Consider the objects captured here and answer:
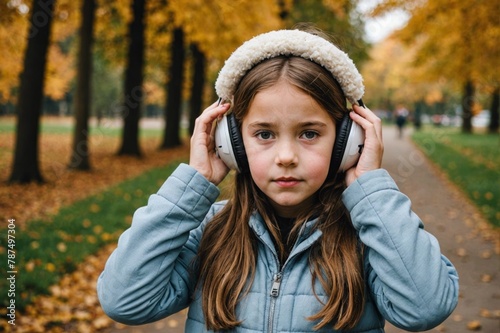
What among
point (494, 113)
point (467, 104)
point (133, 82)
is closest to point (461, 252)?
point (133, 82)

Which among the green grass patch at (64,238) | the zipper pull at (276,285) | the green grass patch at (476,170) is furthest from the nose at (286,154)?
the green grass patch at (476,170)

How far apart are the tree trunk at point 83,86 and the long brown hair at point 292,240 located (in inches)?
445

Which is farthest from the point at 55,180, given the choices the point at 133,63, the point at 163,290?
the point at 163,290

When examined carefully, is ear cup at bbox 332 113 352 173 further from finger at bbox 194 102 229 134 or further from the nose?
finger at bbox 194 102 229 134

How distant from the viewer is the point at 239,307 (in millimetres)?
1753

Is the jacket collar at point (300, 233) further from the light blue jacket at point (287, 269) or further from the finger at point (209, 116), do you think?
the finger at point (209, 116)

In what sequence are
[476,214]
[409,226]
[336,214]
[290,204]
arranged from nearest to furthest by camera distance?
[409,226], [290,204], [336,214], [476,214]

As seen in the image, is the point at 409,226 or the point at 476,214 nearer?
the point at 409,226

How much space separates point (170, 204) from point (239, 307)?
17.0 inches

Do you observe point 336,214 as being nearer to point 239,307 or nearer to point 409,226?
point 409,226

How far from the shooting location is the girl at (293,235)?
5.37 feet

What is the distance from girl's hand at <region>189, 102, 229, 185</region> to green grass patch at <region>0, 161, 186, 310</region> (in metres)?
3.22

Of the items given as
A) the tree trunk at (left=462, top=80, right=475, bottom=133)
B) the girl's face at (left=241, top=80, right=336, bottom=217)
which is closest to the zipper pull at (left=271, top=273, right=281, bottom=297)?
Answer: the girl's face at (left=241, top=80, right=336, bottom=217)

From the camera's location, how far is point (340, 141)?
1.76m
